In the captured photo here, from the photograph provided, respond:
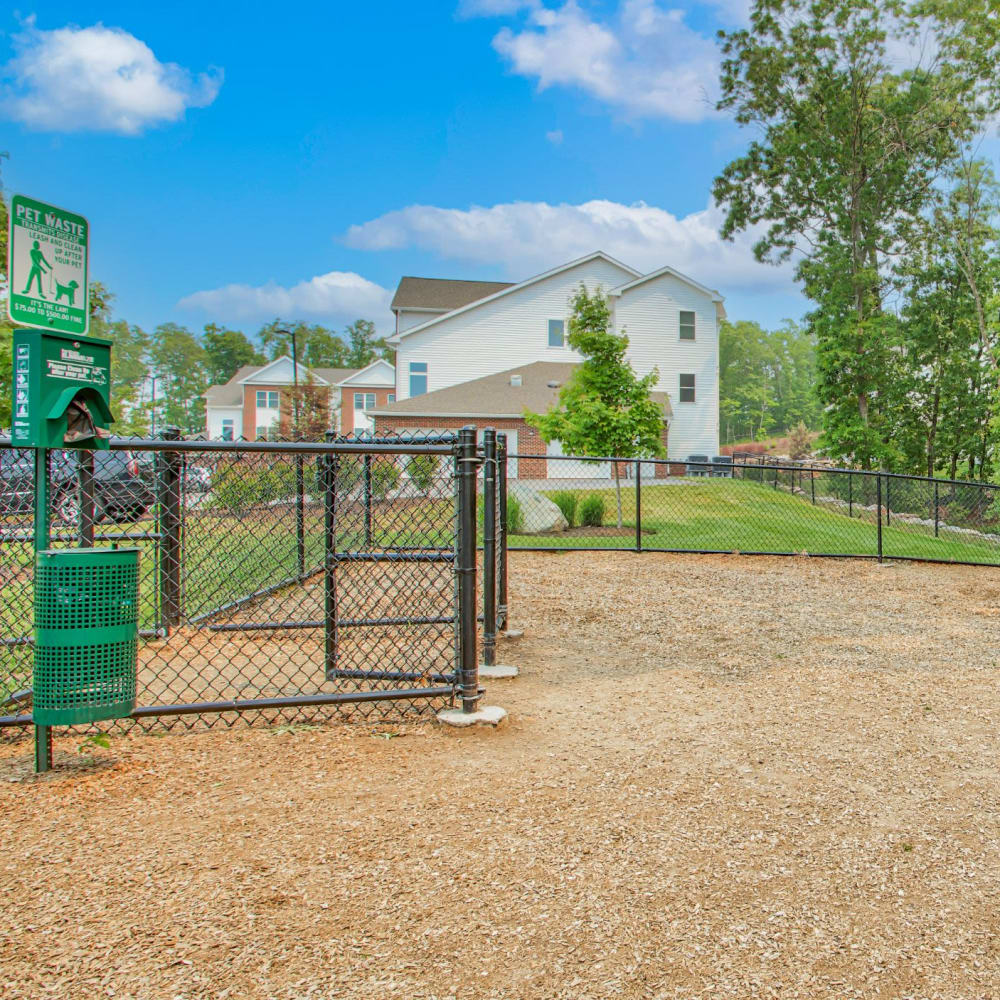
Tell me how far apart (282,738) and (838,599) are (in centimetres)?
657

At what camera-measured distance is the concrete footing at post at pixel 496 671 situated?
5082mm

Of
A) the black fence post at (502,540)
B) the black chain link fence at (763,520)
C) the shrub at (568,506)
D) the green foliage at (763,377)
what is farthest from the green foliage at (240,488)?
the green foliage at (763,377)

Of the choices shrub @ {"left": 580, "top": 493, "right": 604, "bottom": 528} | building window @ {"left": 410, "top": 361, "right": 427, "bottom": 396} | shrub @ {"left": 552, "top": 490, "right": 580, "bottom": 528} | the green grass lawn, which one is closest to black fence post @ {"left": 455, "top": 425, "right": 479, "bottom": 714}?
the green grass lawn

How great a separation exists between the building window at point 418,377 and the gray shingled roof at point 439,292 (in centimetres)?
464

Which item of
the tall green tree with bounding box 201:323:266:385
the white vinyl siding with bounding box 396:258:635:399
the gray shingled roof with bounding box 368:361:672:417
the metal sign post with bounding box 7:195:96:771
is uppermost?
the tall green tree with bounding box 201:323:266:385

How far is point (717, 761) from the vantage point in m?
3.70

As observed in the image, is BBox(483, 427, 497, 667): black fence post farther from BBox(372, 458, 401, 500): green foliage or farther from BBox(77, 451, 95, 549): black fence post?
BBox(77, 451, 95, 549): black fence post

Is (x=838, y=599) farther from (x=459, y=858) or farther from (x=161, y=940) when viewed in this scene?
(x=161, y=940)

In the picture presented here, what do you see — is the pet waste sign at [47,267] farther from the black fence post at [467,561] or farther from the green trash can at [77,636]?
the black fence post at [467,561]

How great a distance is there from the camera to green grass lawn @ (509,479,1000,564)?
12656 millimetres

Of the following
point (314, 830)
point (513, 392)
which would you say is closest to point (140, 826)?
point (314, 830)

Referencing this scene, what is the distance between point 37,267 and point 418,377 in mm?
29939

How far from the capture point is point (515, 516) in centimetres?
1391

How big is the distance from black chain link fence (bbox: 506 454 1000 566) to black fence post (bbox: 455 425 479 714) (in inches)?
278
